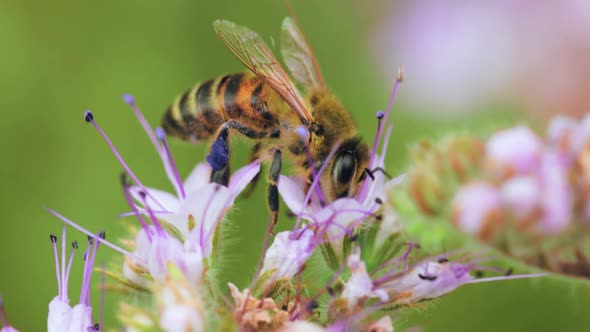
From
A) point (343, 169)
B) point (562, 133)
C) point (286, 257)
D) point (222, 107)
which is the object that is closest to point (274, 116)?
point (222, 107)

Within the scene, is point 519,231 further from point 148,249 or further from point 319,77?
point 319,77

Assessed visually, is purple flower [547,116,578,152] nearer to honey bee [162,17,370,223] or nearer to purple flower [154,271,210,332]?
honey bee [162,17,370,223]

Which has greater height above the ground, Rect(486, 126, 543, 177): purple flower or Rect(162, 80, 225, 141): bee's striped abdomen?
Rect(162, 80, 225, 141): bee's striped abdomen

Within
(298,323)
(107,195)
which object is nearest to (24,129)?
(107,195)

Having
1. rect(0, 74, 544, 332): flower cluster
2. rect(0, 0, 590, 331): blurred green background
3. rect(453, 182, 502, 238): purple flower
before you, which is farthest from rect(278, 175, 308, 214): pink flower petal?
rect(0, 0, 590, 331): blurred green background

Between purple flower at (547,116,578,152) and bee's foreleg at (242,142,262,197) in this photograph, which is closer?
purple flower at (547,116,578,152)

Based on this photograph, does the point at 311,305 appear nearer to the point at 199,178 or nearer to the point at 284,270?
the point at 284,270
